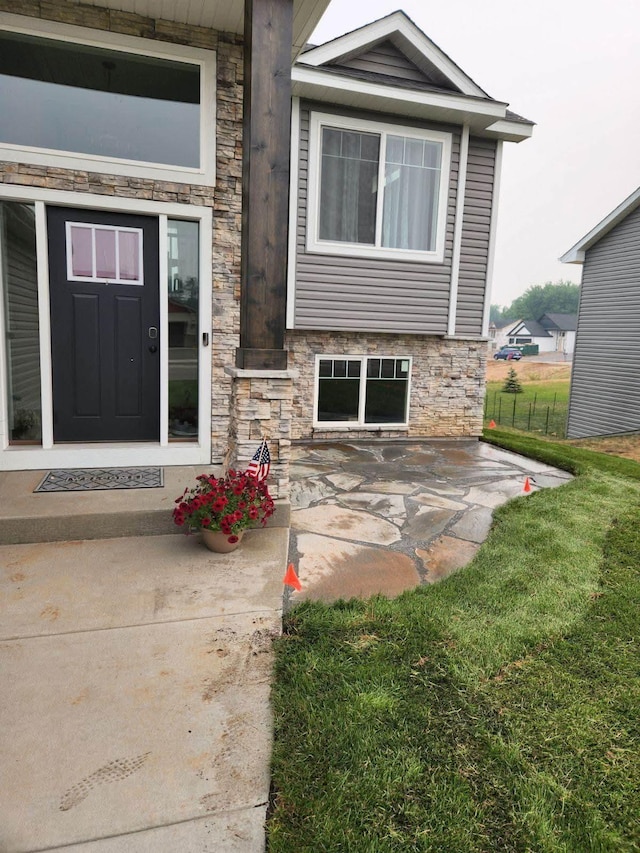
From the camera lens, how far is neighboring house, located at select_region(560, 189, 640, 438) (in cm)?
1154

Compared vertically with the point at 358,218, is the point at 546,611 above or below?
below

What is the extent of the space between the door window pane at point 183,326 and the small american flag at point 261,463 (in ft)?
4.07

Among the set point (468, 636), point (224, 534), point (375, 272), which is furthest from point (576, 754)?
point (375, 272)

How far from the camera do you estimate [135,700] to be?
1.95m

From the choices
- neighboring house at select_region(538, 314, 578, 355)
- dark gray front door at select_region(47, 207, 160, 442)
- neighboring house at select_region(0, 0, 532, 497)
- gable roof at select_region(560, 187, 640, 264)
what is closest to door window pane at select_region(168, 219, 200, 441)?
neighboring house at select_region(0, 0, 532, 497)

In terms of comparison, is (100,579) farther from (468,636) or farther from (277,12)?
(277,12)

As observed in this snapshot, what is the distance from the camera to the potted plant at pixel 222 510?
3.13 meters

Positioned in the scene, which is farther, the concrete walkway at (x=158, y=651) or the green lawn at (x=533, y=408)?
the green lawn at (x=533, y=408)

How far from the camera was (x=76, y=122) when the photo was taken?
13.5 ft

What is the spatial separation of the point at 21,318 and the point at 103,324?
61cm

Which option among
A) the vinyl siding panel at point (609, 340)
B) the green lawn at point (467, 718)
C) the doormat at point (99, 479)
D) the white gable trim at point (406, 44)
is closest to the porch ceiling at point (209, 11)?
the white gable trim at point (406, 44)

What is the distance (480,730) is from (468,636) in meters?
0.58

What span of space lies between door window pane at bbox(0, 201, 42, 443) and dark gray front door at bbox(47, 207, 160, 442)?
14cm

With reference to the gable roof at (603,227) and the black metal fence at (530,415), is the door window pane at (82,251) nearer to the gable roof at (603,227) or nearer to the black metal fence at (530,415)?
the gable roof at (603,227)
